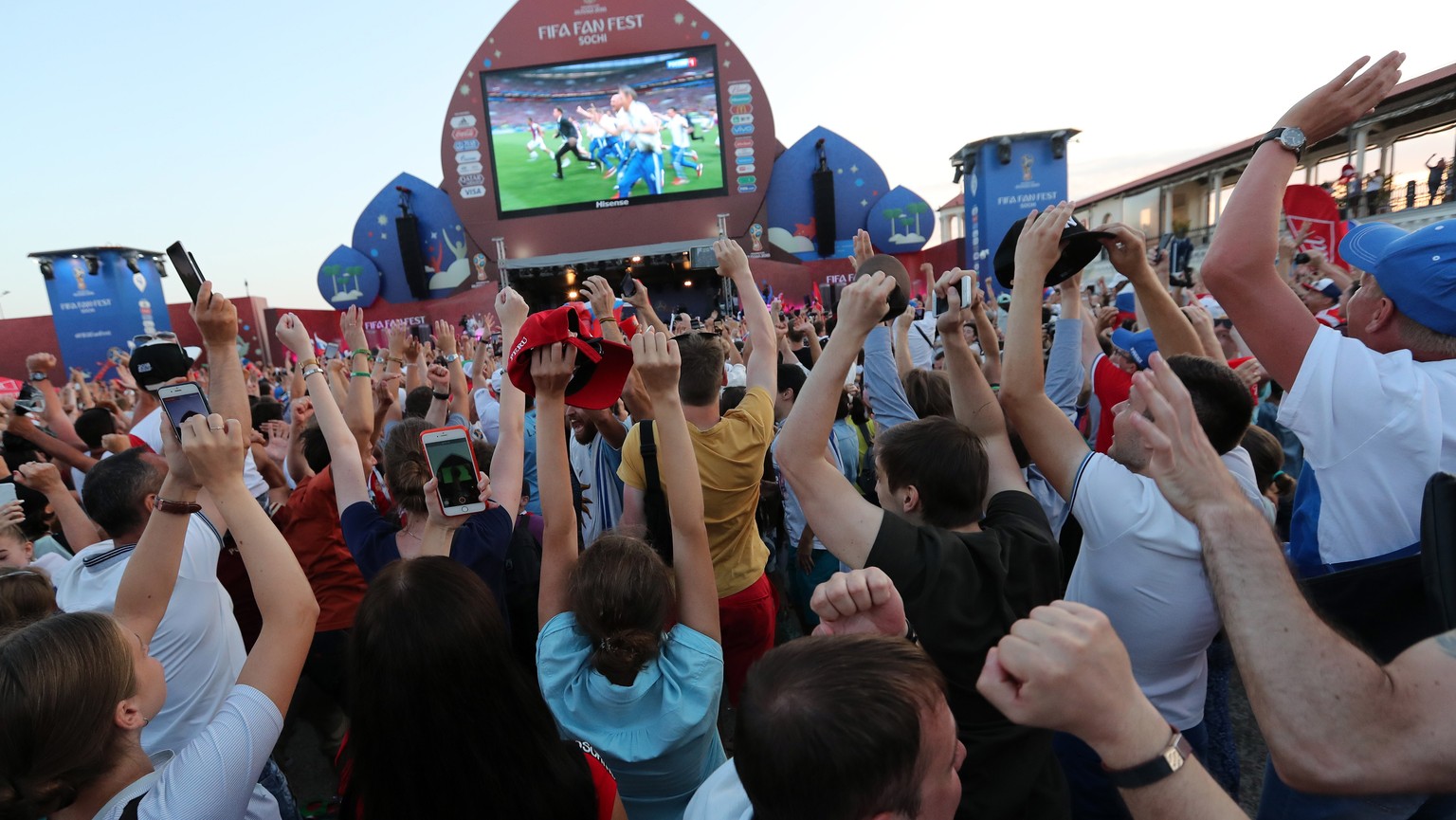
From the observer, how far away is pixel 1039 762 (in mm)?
1407

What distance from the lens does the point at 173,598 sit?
1.85 metres

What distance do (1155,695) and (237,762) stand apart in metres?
2.01

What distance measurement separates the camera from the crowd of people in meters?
0.88

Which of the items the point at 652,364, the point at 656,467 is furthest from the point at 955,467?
the point at 656,467

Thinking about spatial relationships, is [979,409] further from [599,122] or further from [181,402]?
[599,122]

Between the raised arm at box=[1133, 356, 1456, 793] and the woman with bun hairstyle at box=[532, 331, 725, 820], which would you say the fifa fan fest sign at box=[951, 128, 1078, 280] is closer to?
the woman with bun hairstyle at box=[532, 331, 725, 820]

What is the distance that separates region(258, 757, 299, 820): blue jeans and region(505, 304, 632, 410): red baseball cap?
1197mm

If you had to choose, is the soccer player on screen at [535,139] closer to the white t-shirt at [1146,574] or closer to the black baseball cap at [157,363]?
the black baseball cap at [157,363]

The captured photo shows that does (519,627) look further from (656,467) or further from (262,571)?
(262,571)

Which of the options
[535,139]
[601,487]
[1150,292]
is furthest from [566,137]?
[1150,292]

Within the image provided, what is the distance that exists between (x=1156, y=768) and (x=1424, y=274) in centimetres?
137

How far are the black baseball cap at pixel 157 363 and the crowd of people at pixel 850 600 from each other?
0.01 meters

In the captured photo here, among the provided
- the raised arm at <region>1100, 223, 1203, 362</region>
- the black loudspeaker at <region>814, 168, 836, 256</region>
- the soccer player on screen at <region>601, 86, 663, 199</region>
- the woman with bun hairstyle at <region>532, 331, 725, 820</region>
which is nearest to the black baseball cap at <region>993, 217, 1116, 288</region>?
the raised arm at <region>1100, 223, 1203, 362</region>

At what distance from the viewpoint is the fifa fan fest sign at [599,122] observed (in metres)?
19.3
